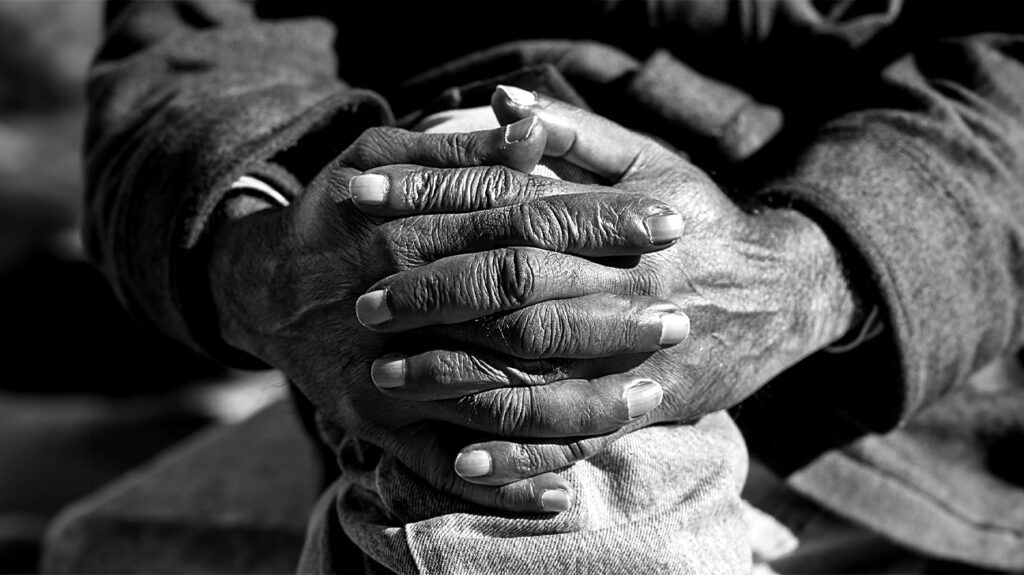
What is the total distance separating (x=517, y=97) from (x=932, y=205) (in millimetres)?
637

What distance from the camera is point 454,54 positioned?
1.75 metres

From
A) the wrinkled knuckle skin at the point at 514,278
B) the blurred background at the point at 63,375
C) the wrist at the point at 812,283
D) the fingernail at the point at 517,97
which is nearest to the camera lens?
the wrinkled knuckle skin at the point at 514,278

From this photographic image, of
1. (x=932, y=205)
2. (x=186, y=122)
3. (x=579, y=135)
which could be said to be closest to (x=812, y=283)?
(x=932, y=205)

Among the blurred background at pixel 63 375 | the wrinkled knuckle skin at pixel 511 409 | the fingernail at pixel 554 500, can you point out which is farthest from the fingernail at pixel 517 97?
the blurred background at pixel 63 375

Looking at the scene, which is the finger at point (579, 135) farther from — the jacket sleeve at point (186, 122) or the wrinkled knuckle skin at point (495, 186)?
the jacket sleeve at point (186, 122)

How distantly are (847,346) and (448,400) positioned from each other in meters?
0.64

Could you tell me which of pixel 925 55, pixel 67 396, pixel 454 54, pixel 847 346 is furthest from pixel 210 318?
pixel 67 396

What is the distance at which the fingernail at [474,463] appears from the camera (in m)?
1.07

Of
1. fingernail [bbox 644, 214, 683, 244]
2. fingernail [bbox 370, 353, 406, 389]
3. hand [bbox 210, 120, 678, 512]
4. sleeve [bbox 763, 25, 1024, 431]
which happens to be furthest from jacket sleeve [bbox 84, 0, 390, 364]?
sleeve [bbox 763, 25, 1024, 431]

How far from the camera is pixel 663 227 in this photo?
1.06 m

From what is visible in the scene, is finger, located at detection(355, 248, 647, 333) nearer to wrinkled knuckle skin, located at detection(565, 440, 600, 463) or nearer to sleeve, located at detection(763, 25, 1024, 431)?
wrinkled knuckle skin, located at detection(565, 440, 600, 463)

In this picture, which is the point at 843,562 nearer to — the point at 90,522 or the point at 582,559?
the point at 582,559

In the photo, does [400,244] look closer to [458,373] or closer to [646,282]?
[458,373]

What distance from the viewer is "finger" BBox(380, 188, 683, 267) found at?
1.06m
